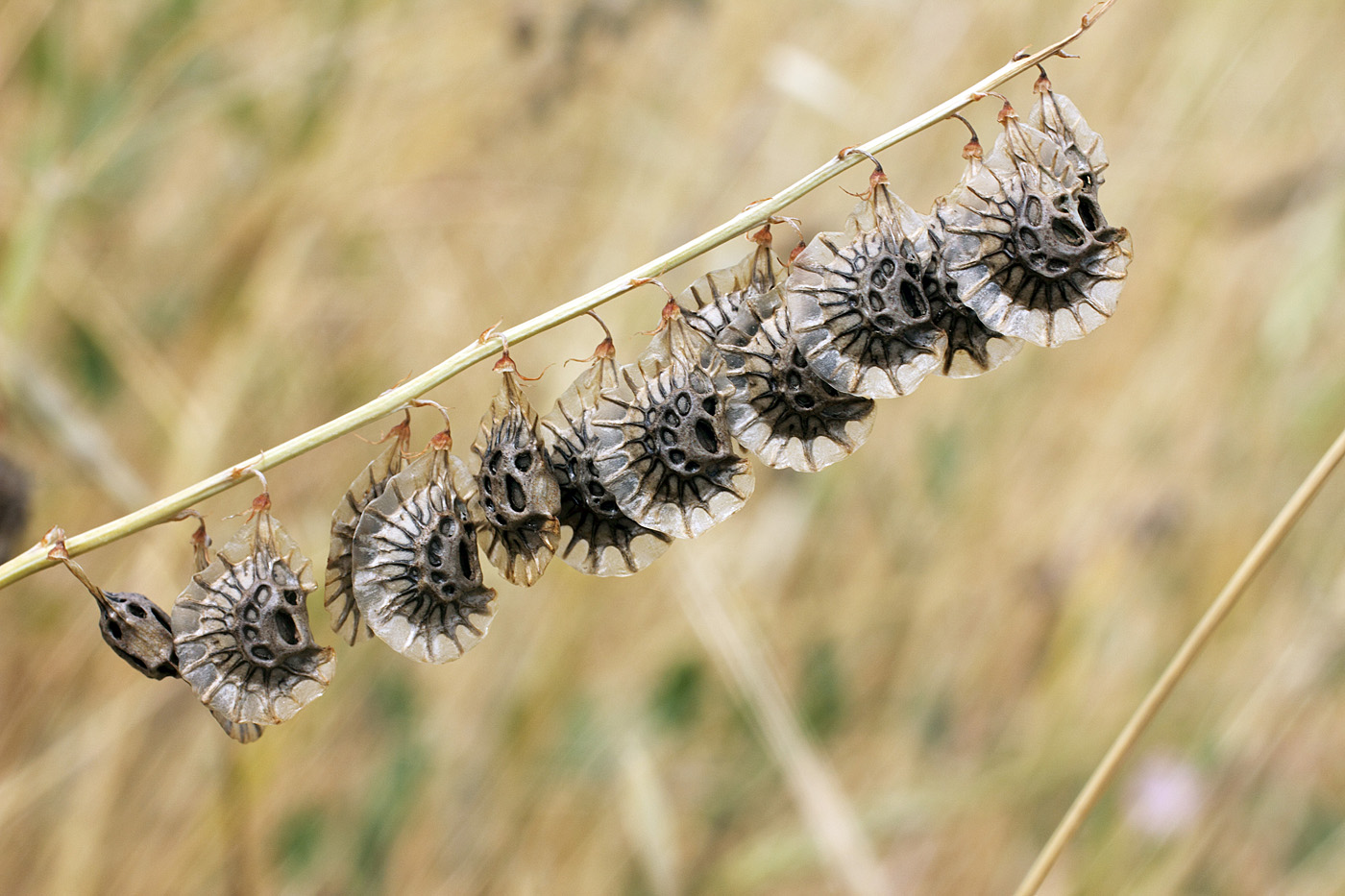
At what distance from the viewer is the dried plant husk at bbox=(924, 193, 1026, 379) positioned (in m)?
1.26

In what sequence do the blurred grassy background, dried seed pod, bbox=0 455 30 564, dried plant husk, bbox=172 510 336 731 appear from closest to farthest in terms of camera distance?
dried plant husk, bbox=172 510 336 731 → dried seed pod, bbox=0 455 30 564 → the blurred grassy background

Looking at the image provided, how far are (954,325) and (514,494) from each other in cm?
58

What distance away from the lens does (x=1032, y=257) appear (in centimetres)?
124

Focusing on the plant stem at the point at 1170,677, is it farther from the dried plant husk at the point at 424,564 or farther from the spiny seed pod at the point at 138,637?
the spiny seed pod at the point at 138,637

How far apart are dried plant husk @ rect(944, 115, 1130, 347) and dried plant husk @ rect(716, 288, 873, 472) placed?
0.67 feet

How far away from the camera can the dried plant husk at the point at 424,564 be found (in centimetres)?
125

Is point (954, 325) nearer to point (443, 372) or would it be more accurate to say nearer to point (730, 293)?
point (730, 293)

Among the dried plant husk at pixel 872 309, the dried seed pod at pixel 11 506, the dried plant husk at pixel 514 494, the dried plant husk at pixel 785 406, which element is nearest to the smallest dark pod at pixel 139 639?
the dried plant husk at pixel 514 494

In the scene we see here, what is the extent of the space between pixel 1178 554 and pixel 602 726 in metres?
1.91

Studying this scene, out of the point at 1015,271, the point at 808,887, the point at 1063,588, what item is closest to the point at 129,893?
the point at 808,887

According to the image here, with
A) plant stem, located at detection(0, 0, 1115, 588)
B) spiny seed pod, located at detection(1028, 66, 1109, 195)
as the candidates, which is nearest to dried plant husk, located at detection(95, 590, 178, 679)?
plant stem, located at detection(0, 0, 1115, 588)

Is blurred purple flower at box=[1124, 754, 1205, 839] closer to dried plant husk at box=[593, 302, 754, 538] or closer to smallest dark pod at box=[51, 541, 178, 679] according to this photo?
dried plant husk at box=[593, 302, 754, 538]

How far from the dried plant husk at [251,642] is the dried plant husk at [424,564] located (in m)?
0.08

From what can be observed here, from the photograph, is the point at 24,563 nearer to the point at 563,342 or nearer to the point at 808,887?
the point at 563,342
